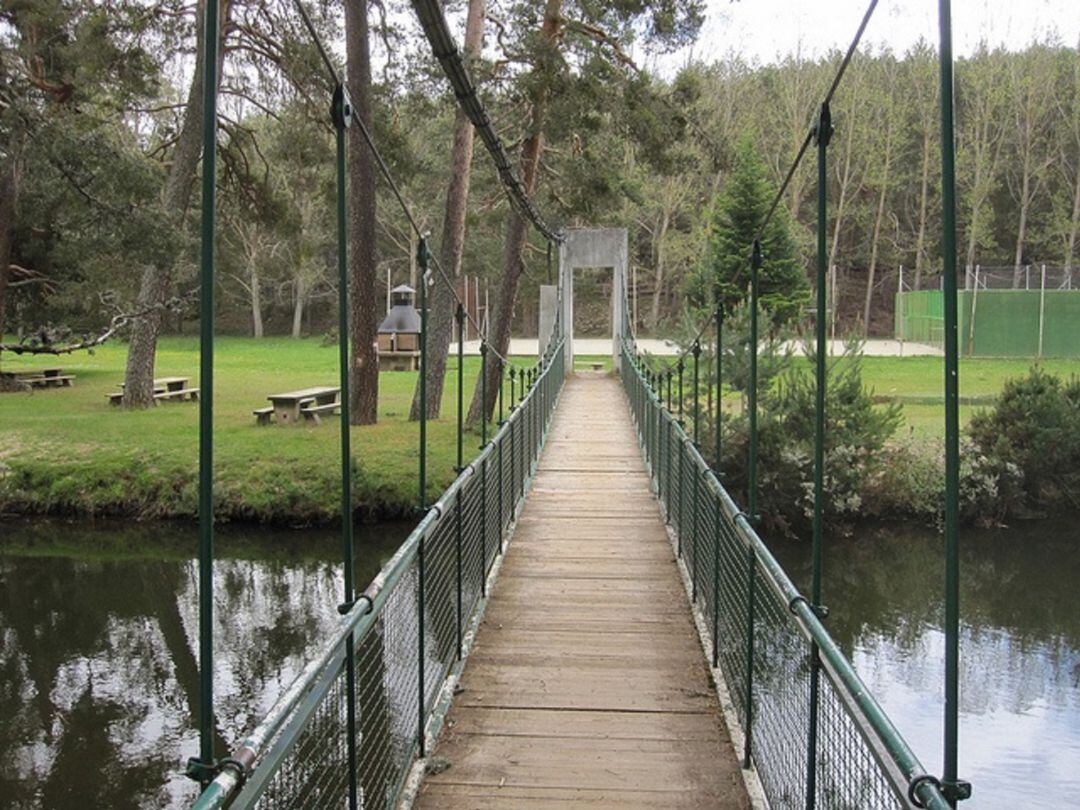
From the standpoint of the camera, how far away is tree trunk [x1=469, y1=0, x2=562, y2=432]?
1045cm

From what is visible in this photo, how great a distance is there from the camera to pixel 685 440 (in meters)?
A: 4.52

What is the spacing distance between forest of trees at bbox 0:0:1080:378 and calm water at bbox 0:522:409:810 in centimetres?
245

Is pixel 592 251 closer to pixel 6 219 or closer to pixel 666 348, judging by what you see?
pixel 666 348

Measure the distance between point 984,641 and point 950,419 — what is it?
7168 mm

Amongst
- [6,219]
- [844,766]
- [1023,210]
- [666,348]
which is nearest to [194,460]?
[6,219]

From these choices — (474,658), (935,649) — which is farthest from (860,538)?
(474,658)

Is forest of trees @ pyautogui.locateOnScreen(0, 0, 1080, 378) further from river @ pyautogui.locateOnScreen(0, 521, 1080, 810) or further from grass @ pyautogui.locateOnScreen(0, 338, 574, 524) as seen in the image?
river @ pyautogui.locateOnScreen(0, 521, 1080, 810)

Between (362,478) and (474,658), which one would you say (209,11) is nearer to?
(474,658)

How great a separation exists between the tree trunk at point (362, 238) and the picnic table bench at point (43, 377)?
746 cm

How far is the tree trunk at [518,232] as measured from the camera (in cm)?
1045

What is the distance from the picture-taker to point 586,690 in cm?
334

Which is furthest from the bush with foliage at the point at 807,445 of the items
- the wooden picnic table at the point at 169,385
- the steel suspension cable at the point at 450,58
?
the wooden picnic table at the point at 169,385

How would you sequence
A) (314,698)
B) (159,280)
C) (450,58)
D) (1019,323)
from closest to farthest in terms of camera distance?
(314,698), (450,58), (159,280), (1019,323)

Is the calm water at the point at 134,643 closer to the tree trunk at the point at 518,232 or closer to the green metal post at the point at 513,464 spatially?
the green metal post at the point at 513,464
